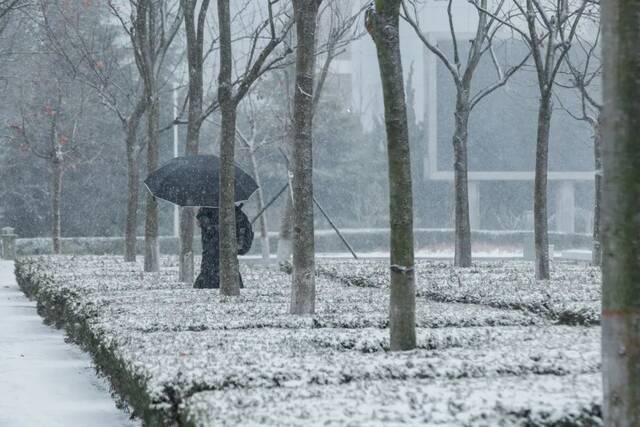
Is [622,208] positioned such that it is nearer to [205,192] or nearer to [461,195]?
[205,192]

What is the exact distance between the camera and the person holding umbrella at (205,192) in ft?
50.2

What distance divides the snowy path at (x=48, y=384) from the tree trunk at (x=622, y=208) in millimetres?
4711

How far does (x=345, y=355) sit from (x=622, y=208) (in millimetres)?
3194

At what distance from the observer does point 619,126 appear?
15.7ft

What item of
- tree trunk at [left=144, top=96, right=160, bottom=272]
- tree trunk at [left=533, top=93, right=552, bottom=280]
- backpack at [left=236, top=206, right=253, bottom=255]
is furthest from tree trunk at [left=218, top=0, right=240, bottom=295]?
tree trunk at [left=144, top=96, right=160, bottom=272]

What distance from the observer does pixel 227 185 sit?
13.9 metres

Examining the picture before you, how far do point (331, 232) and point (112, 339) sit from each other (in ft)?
117

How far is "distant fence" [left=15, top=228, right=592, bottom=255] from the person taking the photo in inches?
1619

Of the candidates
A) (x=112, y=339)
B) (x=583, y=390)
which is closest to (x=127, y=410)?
(x=112, y=339)

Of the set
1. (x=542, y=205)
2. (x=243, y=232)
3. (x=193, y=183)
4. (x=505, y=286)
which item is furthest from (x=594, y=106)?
(x=193, y=183)

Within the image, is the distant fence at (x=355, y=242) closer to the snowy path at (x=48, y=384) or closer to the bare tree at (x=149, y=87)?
the bare tree at (x=149, y=87)

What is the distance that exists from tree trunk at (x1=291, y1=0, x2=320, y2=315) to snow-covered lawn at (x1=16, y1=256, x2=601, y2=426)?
292 mm

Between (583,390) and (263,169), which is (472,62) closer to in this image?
(583,390)

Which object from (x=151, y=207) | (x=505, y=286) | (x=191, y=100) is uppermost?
(x=191, y=100)
